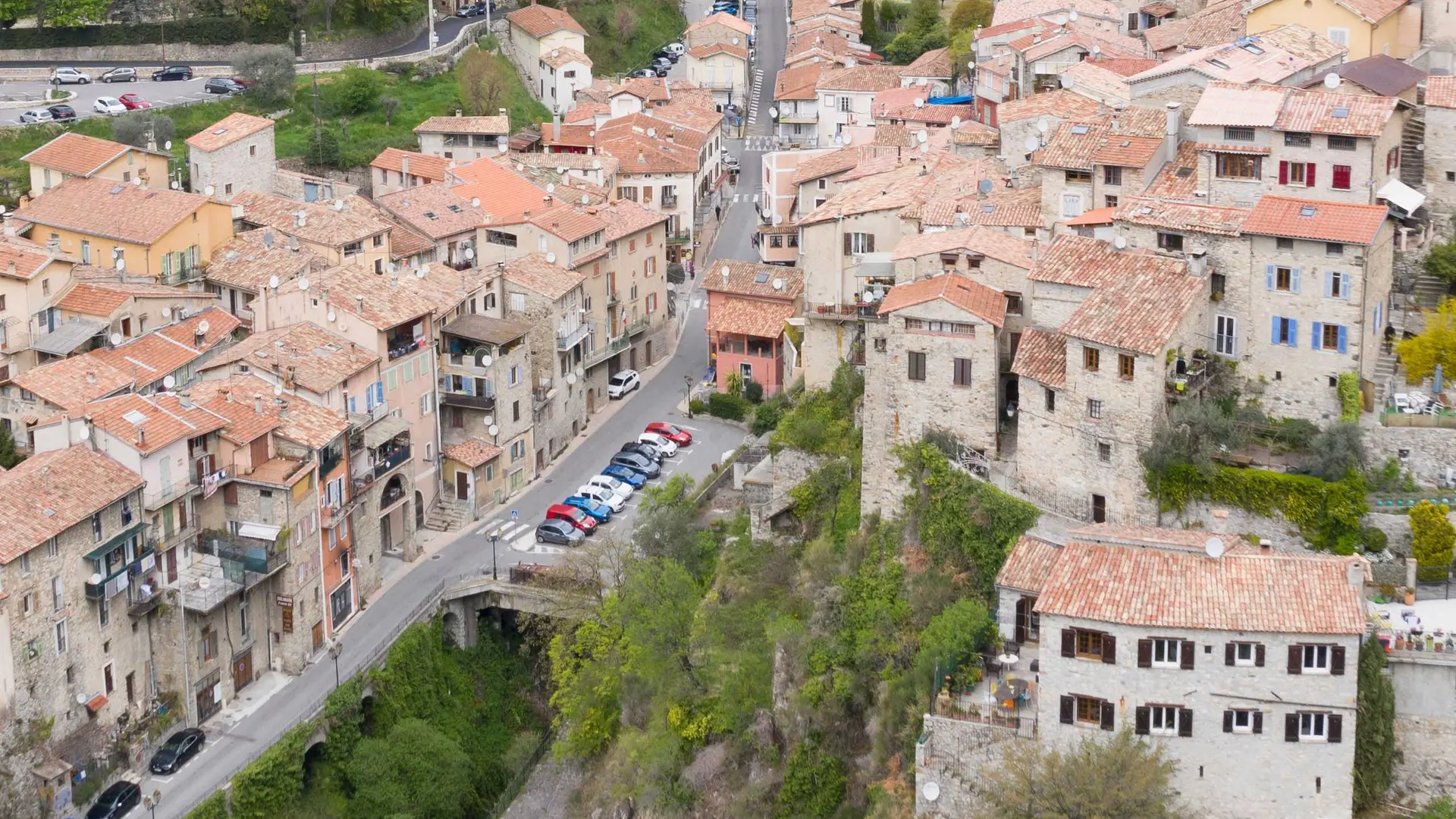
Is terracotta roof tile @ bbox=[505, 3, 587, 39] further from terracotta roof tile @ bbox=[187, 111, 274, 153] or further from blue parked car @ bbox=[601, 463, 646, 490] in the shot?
blue parked car @ bbox=[601, 463, 646, 490]

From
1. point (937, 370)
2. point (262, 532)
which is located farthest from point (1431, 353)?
point (262, 532)

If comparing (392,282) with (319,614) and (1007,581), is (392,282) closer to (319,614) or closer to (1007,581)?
(319,614)

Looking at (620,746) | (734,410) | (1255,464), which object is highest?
(1255,464)

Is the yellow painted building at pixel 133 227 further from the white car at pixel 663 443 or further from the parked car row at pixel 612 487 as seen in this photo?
the white car at pixel 663 443

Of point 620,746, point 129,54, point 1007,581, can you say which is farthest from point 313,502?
point 129,54

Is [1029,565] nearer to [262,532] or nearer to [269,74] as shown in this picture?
[262,532]

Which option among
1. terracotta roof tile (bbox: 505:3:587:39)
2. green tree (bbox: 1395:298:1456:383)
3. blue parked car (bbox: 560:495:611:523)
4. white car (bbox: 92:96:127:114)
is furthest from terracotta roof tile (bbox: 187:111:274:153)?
green tree (bbox: 1395:298:1456:383)

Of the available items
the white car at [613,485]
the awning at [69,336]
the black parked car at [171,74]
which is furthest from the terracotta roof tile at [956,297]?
the black parked car at [171,74]
